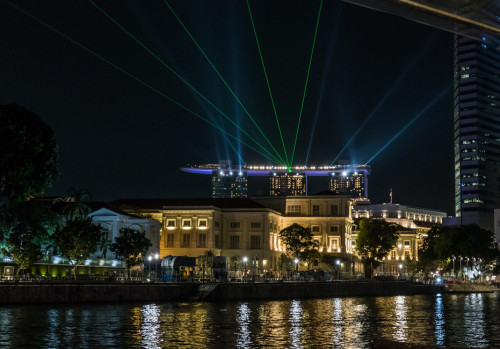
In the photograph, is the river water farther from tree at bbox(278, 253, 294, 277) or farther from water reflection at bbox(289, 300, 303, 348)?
tree at bbox(278, 253, 294, 277)

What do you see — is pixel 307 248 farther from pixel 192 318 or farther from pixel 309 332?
pixel 309 332

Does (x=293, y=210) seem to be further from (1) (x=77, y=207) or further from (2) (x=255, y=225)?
(1) (x=77, y=207)

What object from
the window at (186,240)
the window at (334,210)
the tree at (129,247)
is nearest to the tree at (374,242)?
the window at (334,210)

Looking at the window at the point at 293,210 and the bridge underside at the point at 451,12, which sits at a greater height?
the window at the point at 293,210

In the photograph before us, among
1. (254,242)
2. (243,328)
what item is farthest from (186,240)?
(243,328)

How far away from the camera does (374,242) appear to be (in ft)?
429

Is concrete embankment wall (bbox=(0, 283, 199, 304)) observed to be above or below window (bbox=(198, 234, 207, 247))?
below

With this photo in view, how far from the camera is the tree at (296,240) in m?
124

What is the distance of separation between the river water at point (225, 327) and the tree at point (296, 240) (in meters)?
66.8

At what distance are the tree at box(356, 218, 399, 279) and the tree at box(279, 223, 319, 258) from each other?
472 inches

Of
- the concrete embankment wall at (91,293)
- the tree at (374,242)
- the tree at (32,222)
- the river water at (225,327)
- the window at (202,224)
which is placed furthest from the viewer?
the tree at (374,242)

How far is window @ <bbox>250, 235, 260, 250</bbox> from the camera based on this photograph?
426 feet

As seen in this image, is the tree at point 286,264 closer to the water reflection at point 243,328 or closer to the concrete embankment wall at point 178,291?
the concrete embankment wall at point 178,291

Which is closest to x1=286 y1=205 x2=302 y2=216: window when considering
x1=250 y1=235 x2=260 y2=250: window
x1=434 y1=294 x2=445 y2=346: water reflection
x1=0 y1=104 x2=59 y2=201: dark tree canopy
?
Result: x1=250 y1=235 x2=260 y2=250: window
